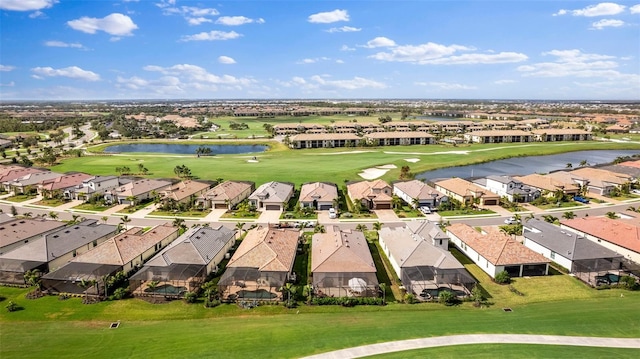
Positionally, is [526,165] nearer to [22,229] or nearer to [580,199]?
[580,199]

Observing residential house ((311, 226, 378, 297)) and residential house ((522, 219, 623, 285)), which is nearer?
residential house ((311, 226, 378, 297))

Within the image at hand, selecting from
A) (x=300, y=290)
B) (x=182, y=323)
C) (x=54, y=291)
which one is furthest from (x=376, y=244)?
(x=54, y=291)

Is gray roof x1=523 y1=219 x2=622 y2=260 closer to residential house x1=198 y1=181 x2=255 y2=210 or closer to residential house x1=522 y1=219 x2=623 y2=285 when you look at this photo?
residential house x1=522 y1=219 x2=623 y2=285

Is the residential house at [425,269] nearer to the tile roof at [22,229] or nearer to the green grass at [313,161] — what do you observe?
the green grass at [313,161]

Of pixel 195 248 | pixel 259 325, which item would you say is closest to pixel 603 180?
pixel 259 325

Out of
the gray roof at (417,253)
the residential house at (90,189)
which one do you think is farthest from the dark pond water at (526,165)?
the residential house at (90,189)

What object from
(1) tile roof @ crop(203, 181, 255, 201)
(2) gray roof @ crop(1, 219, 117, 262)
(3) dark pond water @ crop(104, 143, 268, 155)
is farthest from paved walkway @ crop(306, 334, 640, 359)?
(3) dark pond water @ crop(104, 143, 268, 155)
